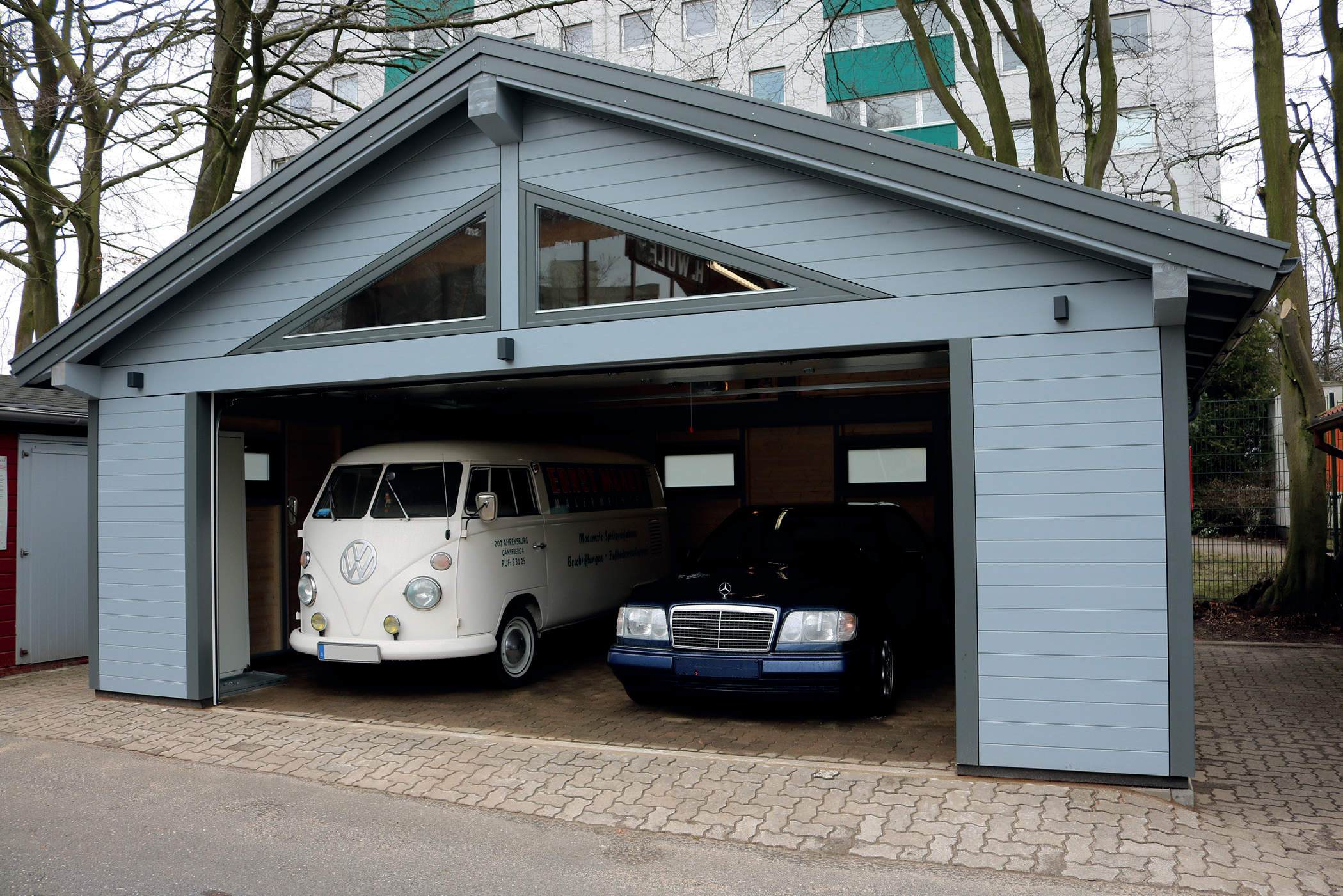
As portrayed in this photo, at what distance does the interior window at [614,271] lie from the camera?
702cm

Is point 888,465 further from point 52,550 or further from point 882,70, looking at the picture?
point 882,70

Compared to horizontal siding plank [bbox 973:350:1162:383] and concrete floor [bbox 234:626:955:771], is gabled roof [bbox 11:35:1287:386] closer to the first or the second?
horizontal siding plank [bbox 973:350:1162:383]

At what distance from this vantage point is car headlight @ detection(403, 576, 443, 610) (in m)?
8.49

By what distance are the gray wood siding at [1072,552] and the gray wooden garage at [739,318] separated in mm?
14

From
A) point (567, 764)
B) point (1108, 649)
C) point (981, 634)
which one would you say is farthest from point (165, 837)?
point (1108, 649)

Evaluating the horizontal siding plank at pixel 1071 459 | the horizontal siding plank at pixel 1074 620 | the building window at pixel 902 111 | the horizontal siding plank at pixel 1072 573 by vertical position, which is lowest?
the horizontal siding plank at pixel 1074 620

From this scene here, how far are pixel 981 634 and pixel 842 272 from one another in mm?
2441

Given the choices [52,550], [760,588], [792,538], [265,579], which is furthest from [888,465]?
[52,550]

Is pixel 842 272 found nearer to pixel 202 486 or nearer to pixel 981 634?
pixel 981 634

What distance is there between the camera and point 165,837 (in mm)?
5465

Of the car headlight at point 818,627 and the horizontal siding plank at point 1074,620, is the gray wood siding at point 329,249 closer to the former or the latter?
the car headlight at point 818,627

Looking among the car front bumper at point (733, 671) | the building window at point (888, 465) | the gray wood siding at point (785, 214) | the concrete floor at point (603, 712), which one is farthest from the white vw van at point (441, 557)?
the building window at point (888, 465)

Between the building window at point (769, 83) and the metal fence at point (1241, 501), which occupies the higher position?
the building window at point (769, 83)

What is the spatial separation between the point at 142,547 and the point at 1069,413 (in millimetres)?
7615
